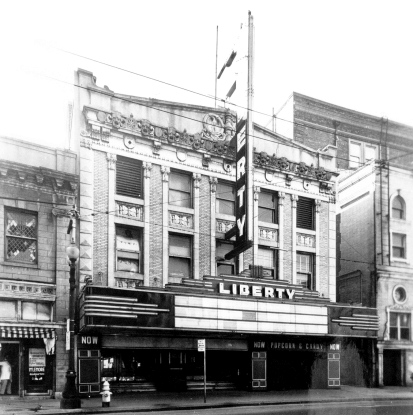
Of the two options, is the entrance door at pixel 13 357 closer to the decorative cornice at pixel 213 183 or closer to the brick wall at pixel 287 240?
the decorative cornice at pixel 213 183

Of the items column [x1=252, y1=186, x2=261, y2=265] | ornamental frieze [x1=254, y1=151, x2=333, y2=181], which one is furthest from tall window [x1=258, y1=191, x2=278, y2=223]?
ornamental frieze [x1=254, y1=151, x2=333, y2=181]

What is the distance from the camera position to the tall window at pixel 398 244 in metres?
33.2

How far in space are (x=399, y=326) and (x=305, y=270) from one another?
6.49 metres

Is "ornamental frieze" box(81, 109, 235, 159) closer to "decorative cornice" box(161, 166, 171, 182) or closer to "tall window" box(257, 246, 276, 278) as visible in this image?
"decorative cornice" box(161, 166, 171, 182)

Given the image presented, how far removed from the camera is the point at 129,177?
87.0ft

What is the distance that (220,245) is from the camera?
95.3 ft

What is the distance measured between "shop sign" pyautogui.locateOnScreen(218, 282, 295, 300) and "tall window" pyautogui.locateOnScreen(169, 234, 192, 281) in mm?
1995

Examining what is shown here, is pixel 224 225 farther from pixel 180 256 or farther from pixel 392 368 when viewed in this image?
pixel 392 368

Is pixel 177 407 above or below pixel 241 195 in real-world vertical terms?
below

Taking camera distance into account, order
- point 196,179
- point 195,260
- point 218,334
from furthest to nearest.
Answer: point 196,179
point 195,260
point 218,334

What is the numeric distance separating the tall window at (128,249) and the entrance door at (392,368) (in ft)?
49.9

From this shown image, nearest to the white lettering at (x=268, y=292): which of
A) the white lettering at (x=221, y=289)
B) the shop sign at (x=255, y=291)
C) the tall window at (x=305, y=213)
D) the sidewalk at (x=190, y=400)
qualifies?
the shop sign at (x=255, y=291)

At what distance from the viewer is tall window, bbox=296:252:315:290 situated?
31500 millimetres

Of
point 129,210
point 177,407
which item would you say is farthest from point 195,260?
point 177,407
